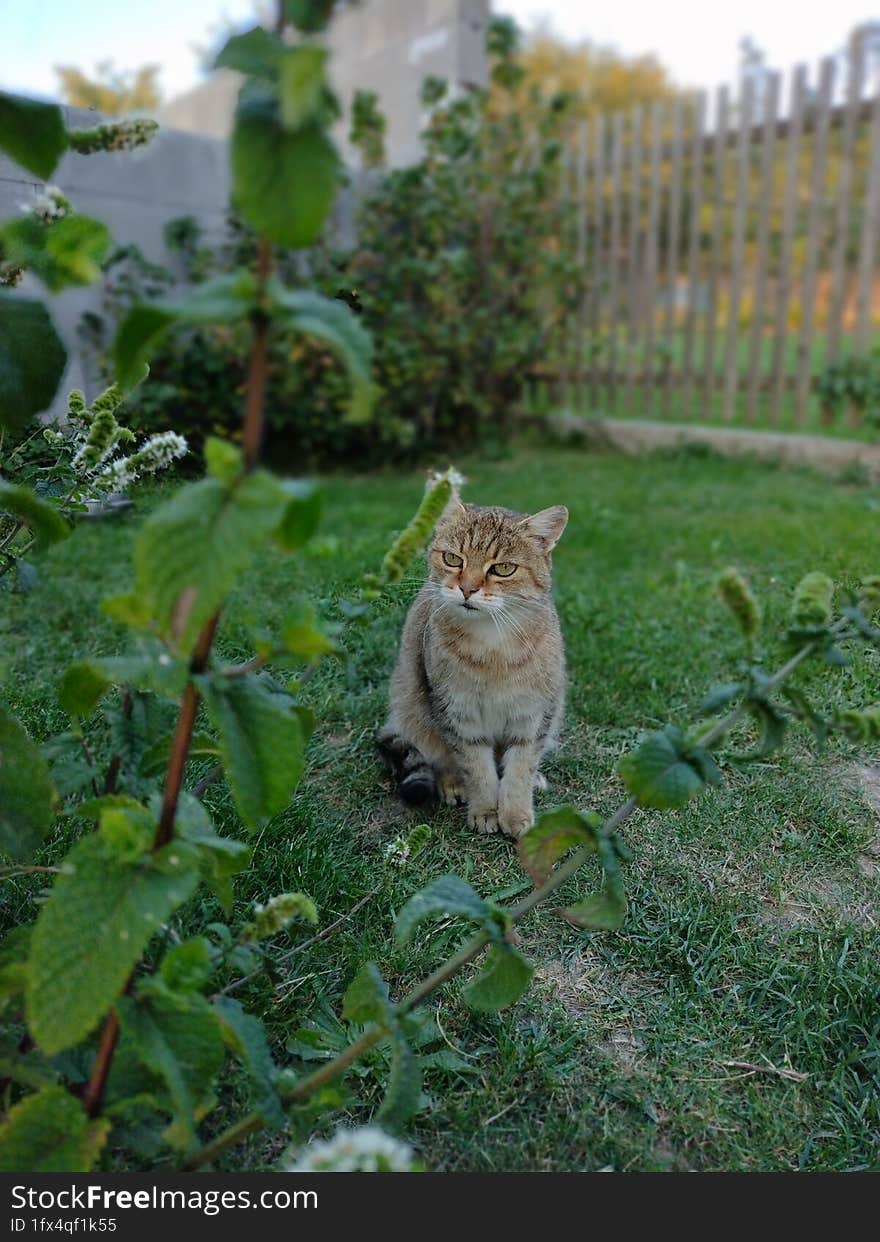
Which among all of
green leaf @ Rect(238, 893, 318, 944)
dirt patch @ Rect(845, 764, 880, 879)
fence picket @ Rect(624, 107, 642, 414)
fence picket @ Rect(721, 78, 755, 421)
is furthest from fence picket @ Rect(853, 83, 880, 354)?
green leaf @ Rect(238, 893, 318, 944)

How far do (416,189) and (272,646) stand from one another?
5889 millimetres

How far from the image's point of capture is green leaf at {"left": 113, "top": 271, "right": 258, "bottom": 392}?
34.2 inches

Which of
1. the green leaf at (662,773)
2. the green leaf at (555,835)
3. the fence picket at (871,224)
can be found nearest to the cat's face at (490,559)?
the green leaf at (555,835)

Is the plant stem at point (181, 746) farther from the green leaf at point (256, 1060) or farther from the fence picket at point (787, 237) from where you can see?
the fence picket at point (787, 237)

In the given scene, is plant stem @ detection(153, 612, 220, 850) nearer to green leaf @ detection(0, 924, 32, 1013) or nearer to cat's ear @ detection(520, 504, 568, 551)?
green leaf @ detection(0, 924, 32, 1013)

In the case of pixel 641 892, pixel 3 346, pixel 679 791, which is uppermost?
pixel 3 346

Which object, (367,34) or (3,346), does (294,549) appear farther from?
(367,34)

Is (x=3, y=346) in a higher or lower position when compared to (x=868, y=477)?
higher

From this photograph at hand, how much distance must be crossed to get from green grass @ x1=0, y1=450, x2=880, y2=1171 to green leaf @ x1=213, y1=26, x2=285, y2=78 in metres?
0.48

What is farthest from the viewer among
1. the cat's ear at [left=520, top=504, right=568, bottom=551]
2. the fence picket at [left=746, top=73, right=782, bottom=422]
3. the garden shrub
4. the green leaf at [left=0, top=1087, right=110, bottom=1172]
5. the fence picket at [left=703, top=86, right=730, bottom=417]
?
the fence picket at [left=703, top=86, right=730, bottom=417]

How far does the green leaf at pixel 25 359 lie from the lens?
3.86 feet

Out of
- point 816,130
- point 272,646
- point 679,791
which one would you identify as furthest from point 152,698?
point 816,130

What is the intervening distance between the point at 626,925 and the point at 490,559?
3.03ft

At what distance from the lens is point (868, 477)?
5508mm
